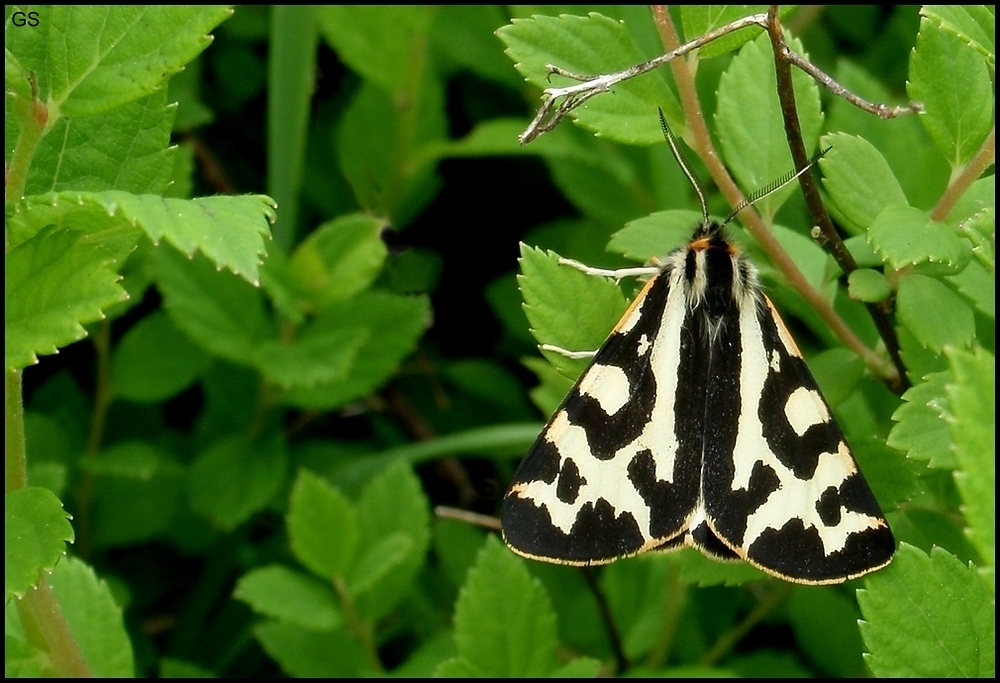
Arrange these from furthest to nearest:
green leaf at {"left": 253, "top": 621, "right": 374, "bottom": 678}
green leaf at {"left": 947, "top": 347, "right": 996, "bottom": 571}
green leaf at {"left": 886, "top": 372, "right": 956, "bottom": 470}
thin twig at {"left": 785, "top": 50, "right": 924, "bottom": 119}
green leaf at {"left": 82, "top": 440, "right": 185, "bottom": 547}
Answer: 1. green leaf at {"left": 82, "top": 440, "right": 185, "bottom": 547}
2. green leaf at {"left": 253, "top": 621, "right": 374, "bottom": 678}
3. green leaf at {"left": 886, "top": 372, "right": 956, "bottom": 470}
4. thin twig at {"left": 785, "top": 50, "right": 924, "bottom": 119}
5. green leaf at {"left": 947, "top": 347, "right": 996, "bottom": 571}

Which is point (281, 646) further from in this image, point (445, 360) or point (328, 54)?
point (328, 54)

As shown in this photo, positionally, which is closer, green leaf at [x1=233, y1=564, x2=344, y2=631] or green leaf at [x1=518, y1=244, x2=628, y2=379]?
green leaf at [x1=518, y1=244, x2=628, y2=379]

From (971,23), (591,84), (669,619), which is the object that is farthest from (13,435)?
(669,619)

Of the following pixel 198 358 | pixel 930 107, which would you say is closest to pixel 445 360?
pixel 198 358

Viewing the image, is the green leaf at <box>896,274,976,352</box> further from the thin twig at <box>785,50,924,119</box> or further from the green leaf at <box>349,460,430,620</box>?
the green leaf at <box>349,460,430,620</box>

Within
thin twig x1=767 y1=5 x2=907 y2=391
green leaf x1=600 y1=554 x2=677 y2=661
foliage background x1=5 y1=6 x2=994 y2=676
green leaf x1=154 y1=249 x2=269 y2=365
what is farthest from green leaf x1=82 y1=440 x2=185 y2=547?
thin twig x1=767 y1=5 x2=907 y2=391

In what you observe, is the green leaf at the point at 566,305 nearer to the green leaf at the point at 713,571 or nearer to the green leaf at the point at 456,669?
the green leaf at the point at 713,571
